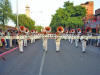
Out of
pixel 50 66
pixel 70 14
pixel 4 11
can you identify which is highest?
pixel 70 14

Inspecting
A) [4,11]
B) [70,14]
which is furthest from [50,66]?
[70,14]

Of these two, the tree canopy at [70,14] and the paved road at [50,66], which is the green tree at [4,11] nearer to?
the paved road at [50,66]

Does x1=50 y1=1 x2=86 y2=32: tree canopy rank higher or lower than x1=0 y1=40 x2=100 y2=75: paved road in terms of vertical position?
higher

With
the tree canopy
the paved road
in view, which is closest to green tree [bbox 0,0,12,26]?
the paved road

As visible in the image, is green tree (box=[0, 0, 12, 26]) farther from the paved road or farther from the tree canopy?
the tree canopy

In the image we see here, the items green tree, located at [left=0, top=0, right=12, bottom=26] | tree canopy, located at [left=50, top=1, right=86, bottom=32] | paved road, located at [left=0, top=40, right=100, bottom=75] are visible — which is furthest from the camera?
tree canopy, located at [left=50, top=1, right=86, bottom=32]

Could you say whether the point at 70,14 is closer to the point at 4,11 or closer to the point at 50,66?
the point at 4,11

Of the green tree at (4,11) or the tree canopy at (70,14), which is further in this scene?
the tree canopy at (70,14)

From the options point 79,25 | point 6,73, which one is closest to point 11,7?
point 6,73

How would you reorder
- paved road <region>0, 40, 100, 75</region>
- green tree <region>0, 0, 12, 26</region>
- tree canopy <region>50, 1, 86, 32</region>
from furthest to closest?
tree canopy <region>50, 1, 86, 32</region> < green tree <region>0, 0, 12, 26</region> < paved road <region>0, 40, 100, 75</region>

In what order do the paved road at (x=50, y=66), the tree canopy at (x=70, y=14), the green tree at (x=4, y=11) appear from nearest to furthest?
the paved road at (x=50, y=66), the green tree at (x=4, y=11), the tree canopy at (x=70, y=14)

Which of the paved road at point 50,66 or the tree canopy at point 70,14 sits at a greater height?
the tree canopy at point 70,14

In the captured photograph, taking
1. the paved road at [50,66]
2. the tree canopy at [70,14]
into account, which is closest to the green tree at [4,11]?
the paved road at [50,66]

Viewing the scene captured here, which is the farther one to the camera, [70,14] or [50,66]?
[70,14]
